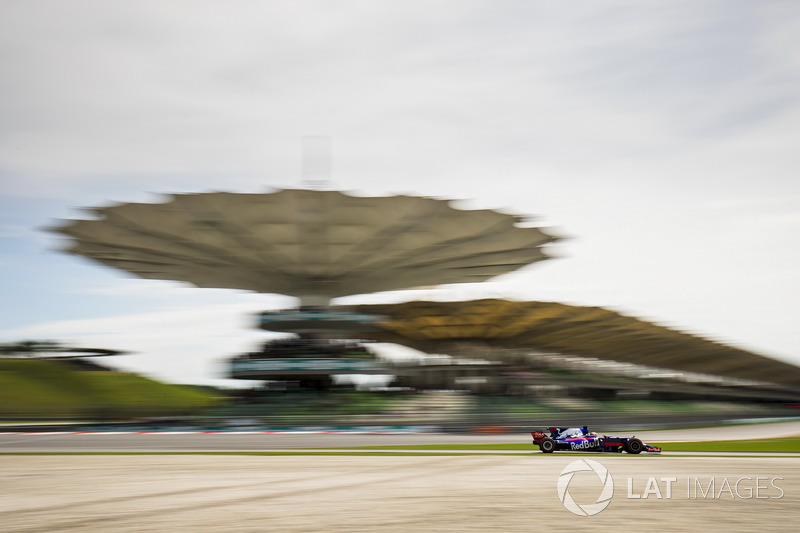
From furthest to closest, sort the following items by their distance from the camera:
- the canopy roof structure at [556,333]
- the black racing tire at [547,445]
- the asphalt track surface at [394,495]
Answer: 1. the canopy roof structure at [556,333]
2. the black racing tire at [547,445]
3. the asphalt track surface at [394,495]

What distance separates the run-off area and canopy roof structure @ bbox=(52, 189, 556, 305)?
28.3 meters

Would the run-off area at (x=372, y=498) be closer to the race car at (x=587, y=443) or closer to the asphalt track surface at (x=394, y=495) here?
the asphalt track surface at (x=394, y=495)

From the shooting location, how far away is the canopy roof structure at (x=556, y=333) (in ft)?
199

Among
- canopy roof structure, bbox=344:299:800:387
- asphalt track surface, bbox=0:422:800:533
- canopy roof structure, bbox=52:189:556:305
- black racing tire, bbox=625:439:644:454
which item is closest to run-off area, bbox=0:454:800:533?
asphalt track surface, bbox=0:422:800:533

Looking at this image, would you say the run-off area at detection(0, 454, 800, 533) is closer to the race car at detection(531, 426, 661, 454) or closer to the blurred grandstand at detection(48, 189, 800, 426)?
the race car at detection(531, 426, 661, 454)

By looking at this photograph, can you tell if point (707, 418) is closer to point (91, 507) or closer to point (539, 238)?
point (539, 238)

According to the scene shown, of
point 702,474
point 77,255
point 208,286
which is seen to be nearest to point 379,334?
point 208,286

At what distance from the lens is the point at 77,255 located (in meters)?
53.4

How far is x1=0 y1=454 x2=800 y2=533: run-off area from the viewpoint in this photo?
8570 millimetres

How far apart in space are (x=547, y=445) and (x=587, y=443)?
47.8 inches

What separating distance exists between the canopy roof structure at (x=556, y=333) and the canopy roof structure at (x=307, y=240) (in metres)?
5.74

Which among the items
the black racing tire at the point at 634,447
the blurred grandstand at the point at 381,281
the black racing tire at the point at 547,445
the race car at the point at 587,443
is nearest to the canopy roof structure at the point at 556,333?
the blurred grandstand at the point at 381,281

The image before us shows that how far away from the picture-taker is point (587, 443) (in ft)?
69.4

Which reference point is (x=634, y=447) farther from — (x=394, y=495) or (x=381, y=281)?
(x=381, y=281)
